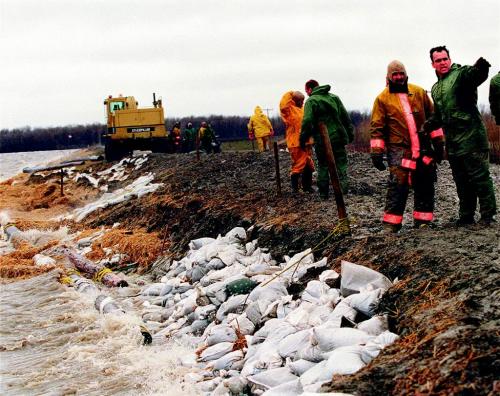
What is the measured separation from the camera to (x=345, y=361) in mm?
3836

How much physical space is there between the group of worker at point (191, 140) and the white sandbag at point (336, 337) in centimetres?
1848

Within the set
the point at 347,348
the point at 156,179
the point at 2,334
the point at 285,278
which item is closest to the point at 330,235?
the point at 285,278

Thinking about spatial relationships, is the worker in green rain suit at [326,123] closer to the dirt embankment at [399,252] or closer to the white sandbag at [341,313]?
the dirt embankment at [399,252]

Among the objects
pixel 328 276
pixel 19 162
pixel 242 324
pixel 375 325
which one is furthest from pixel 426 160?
pixel 19 162

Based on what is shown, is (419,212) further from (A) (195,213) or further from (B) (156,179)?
(B) (156,179)

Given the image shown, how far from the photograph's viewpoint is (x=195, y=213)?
11023 millimetres

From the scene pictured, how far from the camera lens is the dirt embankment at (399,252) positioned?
3.31 metres

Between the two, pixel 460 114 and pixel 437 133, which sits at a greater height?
pixel 460 114

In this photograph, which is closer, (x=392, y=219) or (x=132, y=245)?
(x=392, y=219)

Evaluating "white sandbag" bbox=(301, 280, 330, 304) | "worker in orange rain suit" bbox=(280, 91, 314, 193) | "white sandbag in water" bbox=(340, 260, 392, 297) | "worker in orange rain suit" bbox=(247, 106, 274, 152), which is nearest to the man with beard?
"white sandbag in water" bbox=(340, 260, 392, 297)

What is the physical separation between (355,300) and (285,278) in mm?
1538

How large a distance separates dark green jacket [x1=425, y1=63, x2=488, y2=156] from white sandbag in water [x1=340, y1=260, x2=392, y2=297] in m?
1.84

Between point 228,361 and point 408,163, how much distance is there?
256cm

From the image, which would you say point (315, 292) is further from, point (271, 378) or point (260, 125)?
point (260, 125)
